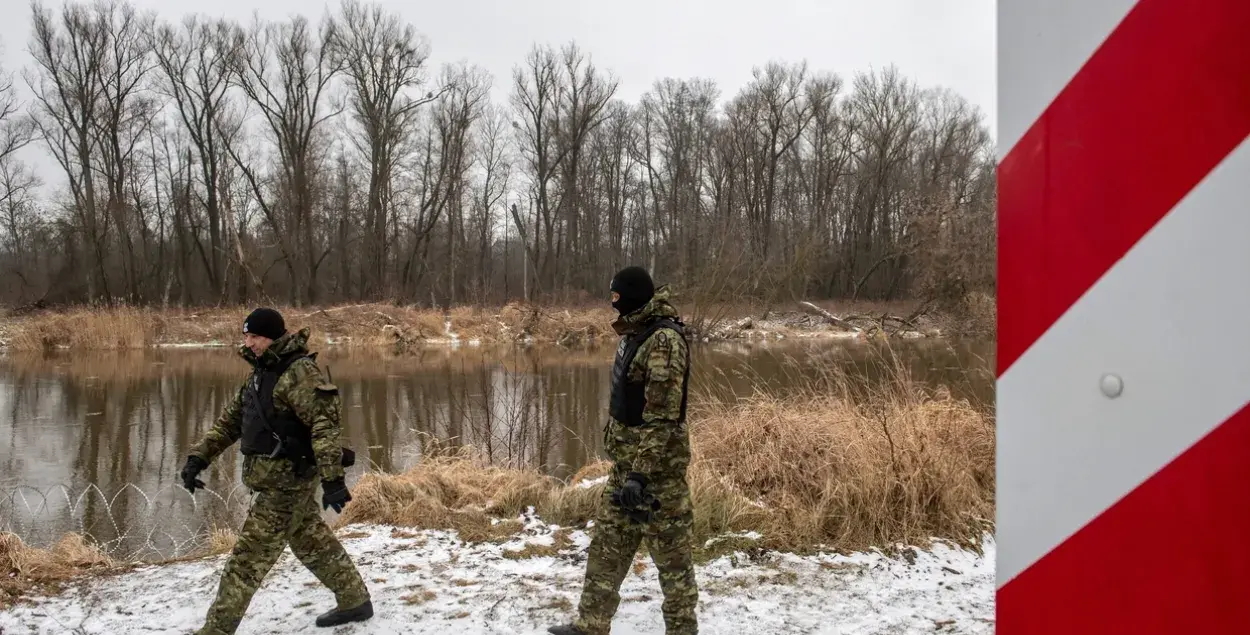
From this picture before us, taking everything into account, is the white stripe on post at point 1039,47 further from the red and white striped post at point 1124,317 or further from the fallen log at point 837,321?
the fallen log at point 837,321

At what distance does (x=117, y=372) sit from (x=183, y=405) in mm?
5724

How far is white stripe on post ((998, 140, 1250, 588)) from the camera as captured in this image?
703 millimetres

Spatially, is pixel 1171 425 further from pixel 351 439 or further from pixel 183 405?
pixel 183 405

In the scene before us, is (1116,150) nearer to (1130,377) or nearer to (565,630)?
(1130,377)

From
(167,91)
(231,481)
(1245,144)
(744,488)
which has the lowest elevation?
(231,481)

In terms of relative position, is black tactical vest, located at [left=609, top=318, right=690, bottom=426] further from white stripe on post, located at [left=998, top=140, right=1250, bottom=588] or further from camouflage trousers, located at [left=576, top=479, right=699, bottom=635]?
white stripe on post, located at [left=998, top=140, right=1250, bottom=588]

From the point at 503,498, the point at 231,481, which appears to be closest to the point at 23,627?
the point at 503,498

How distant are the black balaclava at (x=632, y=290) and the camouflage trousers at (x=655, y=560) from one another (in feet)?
A: 2.88

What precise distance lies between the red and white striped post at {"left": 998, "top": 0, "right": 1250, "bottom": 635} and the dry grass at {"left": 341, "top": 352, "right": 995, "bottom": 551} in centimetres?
409

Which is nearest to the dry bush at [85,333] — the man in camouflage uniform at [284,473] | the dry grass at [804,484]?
the dry grass at [804,484]

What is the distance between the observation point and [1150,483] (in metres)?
0.75

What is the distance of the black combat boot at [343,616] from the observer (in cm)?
372

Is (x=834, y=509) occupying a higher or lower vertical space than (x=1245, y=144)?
lower

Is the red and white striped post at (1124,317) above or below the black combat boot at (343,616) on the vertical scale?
above
